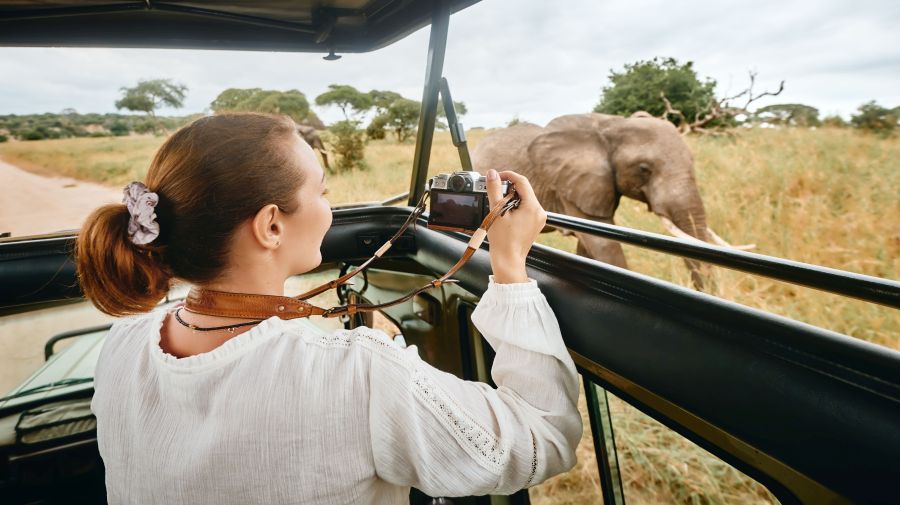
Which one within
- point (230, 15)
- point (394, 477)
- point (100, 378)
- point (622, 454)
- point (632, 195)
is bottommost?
point (622, 454)

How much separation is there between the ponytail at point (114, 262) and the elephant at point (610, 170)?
3661mm

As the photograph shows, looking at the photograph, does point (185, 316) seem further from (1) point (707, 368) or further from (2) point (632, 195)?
(2) point (632, 195)

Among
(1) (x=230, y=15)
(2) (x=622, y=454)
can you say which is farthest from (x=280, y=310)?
(1) (x=230, y=15)

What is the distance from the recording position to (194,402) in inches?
22.1

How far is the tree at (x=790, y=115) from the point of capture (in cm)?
352

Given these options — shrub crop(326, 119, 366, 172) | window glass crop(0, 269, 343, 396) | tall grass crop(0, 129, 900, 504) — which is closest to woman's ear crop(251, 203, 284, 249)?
tall grass crop(0, 129, 900, 504)

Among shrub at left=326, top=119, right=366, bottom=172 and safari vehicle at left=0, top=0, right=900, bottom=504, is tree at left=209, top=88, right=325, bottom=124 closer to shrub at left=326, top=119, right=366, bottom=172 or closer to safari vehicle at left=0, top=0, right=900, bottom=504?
shrub at left=326, top=119, right=366, bottom=172

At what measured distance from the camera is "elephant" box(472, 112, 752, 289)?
4055 mm

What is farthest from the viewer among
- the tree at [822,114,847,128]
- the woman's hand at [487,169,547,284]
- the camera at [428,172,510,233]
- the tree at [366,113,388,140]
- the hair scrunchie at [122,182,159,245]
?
the tree at [366,113,388,140]

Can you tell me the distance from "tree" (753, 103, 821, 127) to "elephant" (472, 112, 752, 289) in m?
0.69

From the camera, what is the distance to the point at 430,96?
200cm

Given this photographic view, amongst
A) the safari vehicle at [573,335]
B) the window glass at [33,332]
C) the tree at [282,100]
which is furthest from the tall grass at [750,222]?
the tree at [282,100]

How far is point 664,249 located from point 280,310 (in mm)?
697

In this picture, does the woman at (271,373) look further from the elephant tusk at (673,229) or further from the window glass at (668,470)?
the elephant tusk at (673,229)
